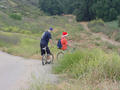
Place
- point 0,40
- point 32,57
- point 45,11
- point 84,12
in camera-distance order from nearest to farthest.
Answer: point 32,57
point 0,40
point 84,12
point 45,11

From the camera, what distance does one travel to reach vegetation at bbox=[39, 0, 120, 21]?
46125mm

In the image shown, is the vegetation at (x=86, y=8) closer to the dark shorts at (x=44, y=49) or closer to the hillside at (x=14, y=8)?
the hillside at (x=14, y=8)

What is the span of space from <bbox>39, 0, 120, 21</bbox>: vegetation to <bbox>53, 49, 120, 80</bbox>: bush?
40257 mm

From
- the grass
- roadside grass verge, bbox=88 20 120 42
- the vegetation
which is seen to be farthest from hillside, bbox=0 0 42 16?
the grass

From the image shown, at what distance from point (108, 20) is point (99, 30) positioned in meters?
9.91

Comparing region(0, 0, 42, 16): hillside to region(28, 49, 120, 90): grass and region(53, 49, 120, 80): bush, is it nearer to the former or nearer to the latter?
region(53, 49, 120, 80): bush

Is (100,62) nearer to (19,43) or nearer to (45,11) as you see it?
(19,43)

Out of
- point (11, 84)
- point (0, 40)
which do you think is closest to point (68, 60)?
point (11, 84)

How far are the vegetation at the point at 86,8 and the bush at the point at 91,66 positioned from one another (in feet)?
132

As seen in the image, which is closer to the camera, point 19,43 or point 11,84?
point 11,84

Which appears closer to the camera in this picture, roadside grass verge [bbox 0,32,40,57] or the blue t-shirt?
the blue t-shirt

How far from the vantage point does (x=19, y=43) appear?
663 inches

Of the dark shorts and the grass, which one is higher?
the grass

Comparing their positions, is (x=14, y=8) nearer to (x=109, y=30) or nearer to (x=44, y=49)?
(x=109, y=30)
